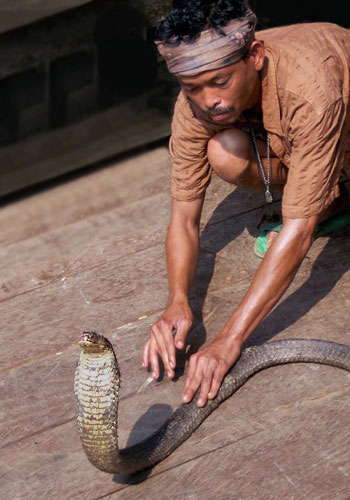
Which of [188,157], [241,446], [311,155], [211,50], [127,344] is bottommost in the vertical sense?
[127,344]

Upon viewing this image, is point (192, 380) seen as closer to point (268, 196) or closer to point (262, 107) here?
point (268, 196)

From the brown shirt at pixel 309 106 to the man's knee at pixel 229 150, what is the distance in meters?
0.15

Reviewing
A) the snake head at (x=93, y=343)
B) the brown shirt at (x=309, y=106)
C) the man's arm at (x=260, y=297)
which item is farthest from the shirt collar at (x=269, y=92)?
the snake head at (x=93, y=343)

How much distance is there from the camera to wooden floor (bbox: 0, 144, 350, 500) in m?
2.66

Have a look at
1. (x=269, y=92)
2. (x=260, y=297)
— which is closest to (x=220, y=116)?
(x=269, y=92)

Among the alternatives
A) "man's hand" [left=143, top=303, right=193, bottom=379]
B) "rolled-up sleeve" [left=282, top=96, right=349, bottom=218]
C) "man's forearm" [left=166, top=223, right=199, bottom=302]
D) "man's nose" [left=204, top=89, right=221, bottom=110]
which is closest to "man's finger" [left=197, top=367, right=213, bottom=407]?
"man's hand" [left=143, top=303, right=193, bottom=379]

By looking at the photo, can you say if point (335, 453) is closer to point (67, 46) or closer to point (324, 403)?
point (324, 403)

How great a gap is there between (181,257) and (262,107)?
63 cm

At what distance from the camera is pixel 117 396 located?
2.38 meters

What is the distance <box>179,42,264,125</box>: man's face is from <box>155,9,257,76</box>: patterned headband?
0.03m

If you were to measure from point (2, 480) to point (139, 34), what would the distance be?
250cm

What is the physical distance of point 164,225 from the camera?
4020 millimetres

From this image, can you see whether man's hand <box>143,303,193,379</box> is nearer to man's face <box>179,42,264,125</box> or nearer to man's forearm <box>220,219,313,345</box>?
man's forearm <box>220,219,313,345</box>

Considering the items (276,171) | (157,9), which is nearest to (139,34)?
(157,9)
